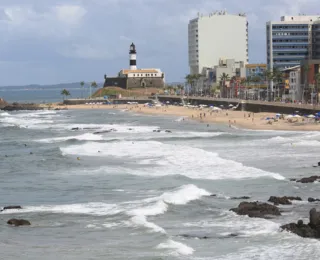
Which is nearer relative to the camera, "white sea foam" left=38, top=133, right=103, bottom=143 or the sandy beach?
"white sea foam" left=38, top=133, right=103, bottom=143

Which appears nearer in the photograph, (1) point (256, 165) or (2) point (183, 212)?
(2) point (183, 212)

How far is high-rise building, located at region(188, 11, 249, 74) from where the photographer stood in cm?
17325

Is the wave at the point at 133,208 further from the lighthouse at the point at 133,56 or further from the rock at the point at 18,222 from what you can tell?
the lighthouse at the point at 133,56

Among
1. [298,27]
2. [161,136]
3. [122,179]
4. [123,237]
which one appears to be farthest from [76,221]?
[298,27]

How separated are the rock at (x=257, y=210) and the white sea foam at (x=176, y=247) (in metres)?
4.87

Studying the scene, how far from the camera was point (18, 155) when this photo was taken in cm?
5469

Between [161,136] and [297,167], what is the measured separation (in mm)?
28399

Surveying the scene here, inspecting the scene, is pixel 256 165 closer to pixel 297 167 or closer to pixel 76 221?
pixel 297 167

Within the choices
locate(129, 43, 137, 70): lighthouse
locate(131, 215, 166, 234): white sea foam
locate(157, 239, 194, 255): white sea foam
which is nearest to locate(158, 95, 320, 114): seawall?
locate(129, 43, 137, 70): lighthouse

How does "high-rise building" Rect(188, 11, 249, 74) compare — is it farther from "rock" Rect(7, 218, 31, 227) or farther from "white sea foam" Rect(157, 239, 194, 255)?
"white sea foam" Rect(157, 239, 194, 255)

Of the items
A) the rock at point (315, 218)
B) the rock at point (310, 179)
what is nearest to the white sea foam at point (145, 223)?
the rock at point (315, 218)

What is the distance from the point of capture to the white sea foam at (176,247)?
21.9m

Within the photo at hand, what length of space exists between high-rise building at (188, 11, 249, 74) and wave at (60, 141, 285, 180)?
114232 millimetres

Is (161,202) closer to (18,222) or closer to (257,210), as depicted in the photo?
(257,210)
